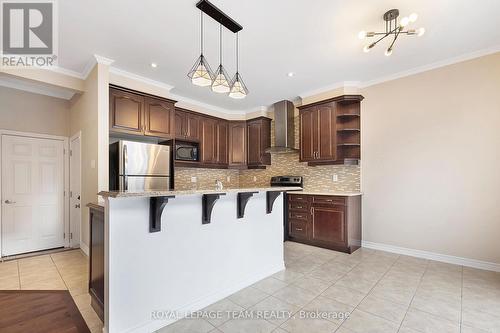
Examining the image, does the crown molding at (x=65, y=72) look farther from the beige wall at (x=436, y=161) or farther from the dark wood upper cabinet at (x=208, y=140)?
the beige wall at (x=436, y=161)

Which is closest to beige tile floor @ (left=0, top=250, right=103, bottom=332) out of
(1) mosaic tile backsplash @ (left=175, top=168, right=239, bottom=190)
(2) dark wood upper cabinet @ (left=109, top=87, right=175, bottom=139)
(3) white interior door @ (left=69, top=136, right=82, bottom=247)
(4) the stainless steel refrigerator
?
(3) white interior door @ (left=69, top=136, right=82, bottom=247)

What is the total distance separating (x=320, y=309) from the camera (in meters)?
2.15

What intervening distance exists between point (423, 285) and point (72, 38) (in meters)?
4.87

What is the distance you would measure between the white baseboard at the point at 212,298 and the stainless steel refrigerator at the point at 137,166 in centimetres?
199

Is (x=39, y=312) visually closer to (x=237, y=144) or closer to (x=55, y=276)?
(x=55, y=276)

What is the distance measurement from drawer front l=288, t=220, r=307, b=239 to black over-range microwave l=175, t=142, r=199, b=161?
2.34m

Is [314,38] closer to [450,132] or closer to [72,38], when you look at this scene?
[450,132]

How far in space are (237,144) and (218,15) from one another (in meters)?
3.46

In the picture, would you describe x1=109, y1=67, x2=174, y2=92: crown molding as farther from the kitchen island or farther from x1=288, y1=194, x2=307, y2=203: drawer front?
x1=288, y1=194, x2=307, y2=203: drawer front

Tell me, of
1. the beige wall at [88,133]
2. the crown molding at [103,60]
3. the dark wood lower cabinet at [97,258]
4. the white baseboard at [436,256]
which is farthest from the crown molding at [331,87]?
the dark wood lower cabinet at [97,258]

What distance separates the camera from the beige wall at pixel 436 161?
3055 millimetres

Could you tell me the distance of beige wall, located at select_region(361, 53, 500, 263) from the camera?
3.05m

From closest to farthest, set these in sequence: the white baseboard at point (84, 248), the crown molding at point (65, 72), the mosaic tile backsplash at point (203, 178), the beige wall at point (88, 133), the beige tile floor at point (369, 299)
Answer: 1. the beige tile floor at point (369, 299)
2. the beige wall at point (88, 133)
3. the crown molding at point (65, 72)
4. the white baseboard at point (84, 248)
5. the mosaic tile backsplash at point (203, 178)

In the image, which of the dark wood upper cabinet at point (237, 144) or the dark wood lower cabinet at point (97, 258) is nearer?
the dark wood lower cabinet at point (97, 258)
